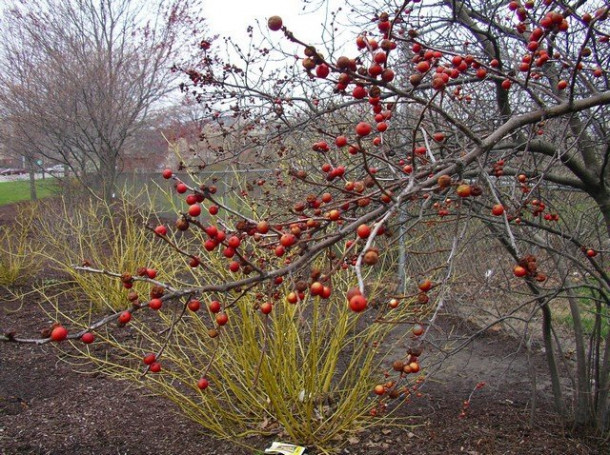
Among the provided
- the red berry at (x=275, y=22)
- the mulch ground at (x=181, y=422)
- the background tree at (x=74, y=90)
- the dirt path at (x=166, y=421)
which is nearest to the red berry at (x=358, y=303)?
the red berry at (x=275, y=22)

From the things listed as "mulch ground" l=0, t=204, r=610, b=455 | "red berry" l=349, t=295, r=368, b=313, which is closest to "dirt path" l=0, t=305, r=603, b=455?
"mulch ground" l=0, t=204, r=610, b=455

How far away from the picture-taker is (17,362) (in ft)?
14.1

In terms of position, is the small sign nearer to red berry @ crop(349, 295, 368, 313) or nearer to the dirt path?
the dirt path

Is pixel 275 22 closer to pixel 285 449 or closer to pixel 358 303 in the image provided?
pixel 358 303

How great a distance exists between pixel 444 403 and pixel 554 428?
2.45 ft

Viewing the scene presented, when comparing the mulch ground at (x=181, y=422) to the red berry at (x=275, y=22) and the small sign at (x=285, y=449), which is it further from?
the red berry at (x=275, y=22)

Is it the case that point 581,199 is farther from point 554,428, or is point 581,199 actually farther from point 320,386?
point 320,386

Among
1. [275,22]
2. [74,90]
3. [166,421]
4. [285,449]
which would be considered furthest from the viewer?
Answer: [74,90]

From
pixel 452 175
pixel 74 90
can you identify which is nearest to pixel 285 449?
pixel 452 175

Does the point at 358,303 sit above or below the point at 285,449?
above

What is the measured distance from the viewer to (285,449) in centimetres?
284

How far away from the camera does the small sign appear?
2777 millimetres

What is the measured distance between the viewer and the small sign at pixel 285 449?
2777 mm

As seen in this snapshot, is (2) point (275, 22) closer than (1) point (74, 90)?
Yes
